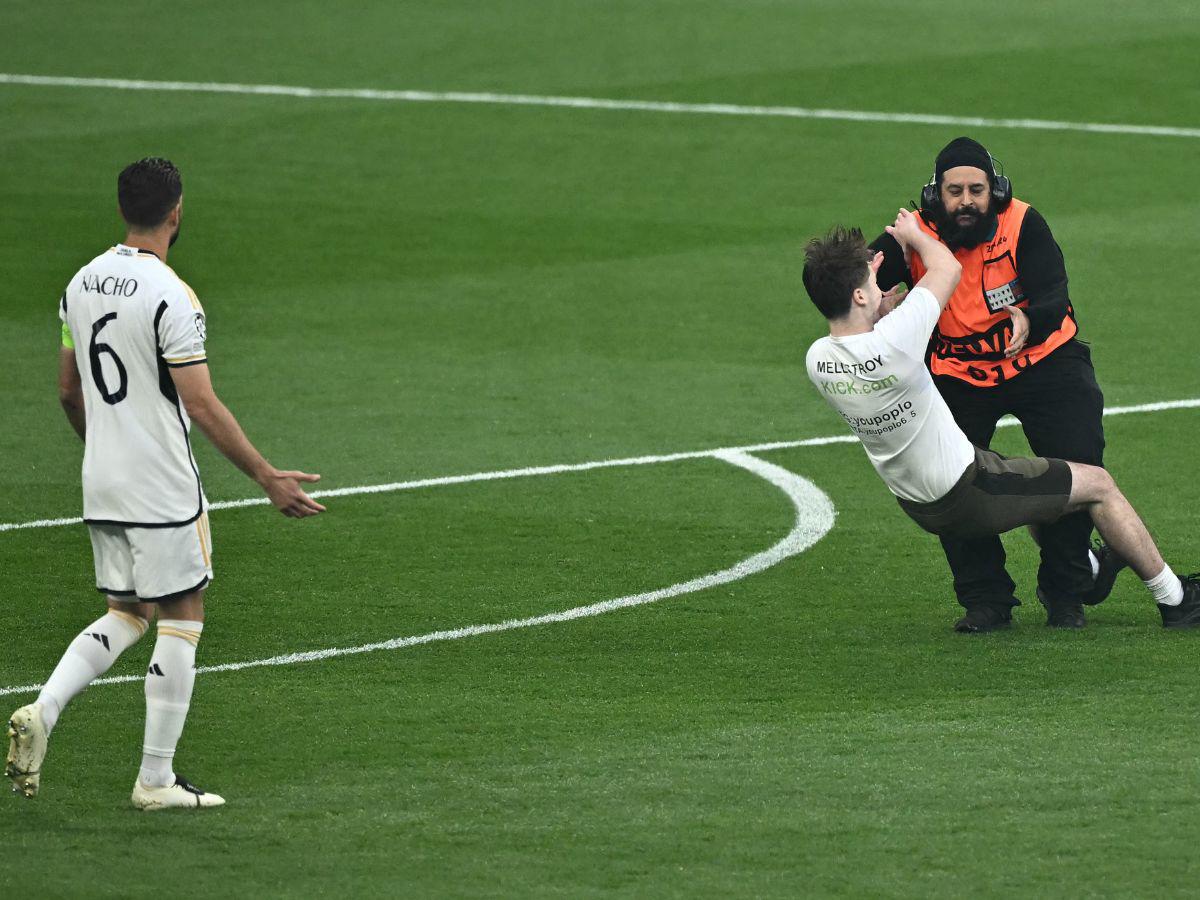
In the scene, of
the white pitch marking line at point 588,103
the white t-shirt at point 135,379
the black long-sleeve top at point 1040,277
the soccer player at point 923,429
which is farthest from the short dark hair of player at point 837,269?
the white pitch marking line at point 588,103

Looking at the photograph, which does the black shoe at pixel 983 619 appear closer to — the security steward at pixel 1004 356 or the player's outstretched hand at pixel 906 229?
the security steward at pixel 1004 356

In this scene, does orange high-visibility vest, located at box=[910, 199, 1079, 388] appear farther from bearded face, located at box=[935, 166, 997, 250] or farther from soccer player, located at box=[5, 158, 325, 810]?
soccer player, located at box=[5, 158, 325, 810]

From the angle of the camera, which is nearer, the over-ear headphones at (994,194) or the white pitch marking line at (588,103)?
the over-ear headphones at (994,194)

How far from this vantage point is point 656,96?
23203 mm

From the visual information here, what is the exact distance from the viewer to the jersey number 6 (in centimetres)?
641

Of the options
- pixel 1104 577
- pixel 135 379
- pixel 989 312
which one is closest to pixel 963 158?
pixel 989 312

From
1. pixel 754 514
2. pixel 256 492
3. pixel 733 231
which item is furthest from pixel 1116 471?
pixel 733 231

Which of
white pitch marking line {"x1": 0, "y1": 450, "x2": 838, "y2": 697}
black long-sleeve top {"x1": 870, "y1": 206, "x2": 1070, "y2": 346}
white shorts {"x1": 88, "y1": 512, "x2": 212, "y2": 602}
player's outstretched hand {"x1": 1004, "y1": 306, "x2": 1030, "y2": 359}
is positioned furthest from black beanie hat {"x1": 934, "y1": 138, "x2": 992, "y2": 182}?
white shorts {"x1": 88, "y1": 512, "x2": 212, "y2": 602}

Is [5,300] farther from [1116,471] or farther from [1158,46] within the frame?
[1158,46]

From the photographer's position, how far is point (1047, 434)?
855 cm

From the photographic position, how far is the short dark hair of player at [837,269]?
762 centimetres

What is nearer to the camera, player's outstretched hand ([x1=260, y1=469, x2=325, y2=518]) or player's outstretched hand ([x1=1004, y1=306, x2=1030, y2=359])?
player's outstretched hand ([x1=260, y1=469, x2=325, y2=518])

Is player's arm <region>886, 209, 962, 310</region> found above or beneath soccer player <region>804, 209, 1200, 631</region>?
above

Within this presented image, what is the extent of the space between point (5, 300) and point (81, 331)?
10.7 metres
